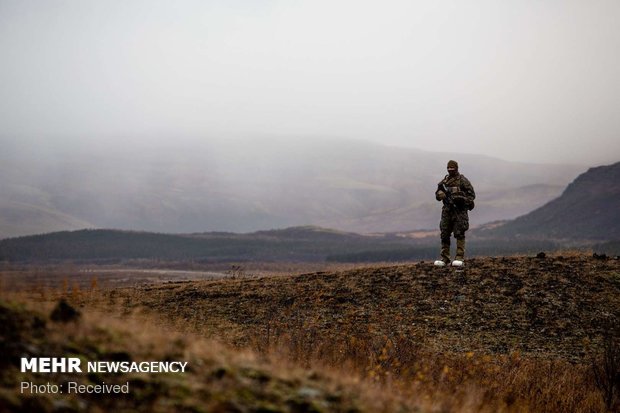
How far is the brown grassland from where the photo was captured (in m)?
5.92

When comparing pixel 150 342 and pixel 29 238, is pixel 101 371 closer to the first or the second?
pixel 150 342

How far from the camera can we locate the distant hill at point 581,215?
137000mm

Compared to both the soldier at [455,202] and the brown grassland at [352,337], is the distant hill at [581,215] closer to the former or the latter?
the soldier at [455,202]

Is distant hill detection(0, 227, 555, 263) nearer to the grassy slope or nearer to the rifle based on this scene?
the rifle

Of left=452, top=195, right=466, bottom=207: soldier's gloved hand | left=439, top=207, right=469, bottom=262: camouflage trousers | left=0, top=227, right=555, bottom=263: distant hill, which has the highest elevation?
left=452, top=195, right=466, bottom=207: soldier's gloved hand

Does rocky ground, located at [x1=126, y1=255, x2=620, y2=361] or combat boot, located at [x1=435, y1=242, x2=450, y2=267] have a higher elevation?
combat boot, located at [x1=435, y1=242, x2=450, y2=267]

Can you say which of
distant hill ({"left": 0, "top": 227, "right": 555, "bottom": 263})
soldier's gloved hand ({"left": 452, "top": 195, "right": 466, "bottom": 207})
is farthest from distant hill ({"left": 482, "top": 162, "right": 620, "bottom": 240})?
soldier's gloved hand ({"left": 452, "top": 195, "right": 466, "bottom": 207})

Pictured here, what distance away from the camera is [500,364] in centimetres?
1219

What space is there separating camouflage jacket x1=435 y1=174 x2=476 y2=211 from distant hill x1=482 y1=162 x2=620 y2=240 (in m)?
118

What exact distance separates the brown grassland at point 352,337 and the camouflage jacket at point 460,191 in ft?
6.85

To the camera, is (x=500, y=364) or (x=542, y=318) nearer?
(x=500, y=364)

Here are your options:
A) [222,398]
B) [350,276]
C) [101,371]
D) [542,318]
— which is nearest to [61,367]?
[101,371]

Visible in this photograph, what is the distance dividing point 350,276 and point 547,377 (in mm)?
8168

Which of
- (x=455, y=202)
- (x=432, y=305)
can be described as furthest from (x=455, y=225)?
(x=432, y=305)
